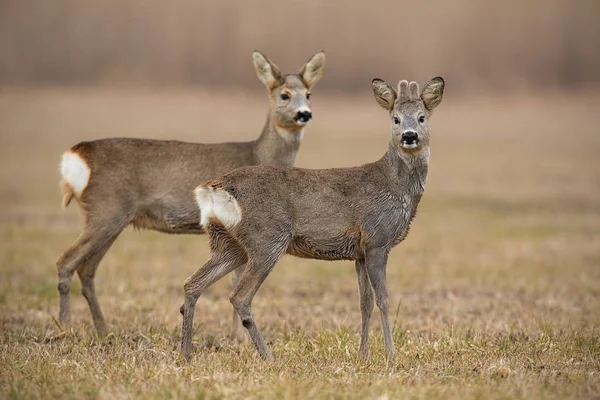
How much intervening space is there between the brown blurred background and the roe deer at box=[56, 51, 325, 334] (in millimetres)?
48997

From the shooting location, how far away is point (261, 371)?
24.0 ft

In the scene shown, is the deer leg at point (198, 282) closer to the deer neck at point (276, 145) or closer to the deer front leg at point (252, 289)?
the deer front leg at point (252, 289)

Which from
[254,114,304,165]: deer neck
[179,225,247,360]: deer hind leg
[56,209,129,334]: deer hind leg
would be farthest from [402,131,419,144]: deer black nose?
[56,209,129,334]: deer hind leg

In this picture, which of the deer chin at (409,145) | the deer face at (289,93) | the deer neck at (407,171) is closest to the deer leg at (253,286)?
the deer neck at (407,171)

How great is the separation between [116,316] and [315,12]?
59129 mm

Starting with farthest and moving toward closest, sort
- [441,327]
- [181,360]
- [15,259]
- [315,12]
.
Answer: [315,12] → [15,259] → [441,327] → [181,360]

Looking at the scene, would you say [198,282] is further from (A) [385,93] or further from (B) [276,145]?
(B) [276,145]

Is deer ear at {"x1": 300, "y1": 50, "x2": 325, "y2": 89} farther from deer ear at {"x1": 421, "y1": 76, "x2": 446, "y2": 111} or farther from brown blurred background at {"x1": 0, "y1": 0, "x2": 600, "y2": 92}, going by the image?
brown blurred background at {"x1": 0, "y1": 0, "x2": 600, "y2": 92}

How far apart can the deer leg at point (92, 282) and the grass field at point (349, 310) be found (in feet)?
0.84

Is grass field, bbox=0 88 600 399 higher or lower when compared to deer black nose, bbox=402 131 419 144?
lower

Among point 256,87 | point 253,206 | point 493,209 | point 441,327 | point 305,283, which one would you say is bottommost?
point 256,87

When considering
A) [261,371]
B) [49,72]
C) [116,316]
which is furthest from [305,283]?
[49,72]

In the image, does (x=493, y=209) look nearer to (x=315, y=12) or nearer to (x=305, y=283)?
(x=305, y=283)

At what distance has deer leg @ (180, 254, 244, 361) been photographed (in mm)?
8094
